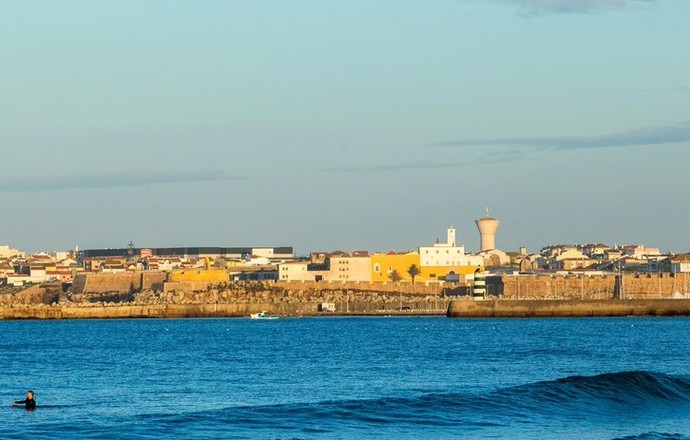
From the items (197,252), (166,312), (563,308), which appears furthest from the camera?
(197,252)

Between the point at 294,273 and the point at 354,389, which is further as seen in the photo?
the point at 294,273

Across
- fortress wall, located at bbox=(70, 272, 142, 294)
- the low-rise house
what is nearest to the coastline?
the low-rise house

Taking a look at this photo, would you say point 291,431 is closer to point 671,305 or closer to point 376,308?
point 671,305

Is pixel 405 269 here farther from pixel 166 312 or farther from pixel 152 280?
pixel 166 312

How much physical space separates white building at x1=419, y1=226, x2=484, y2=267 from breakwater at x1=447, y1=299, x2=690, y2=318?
38.2 metres

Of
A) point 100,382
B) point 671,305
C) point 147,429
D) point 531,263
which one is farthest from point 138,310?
point 147,429

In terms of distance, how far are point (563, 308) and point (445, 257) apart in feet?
135

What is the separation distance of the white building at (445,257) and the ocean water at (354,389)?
238 ft

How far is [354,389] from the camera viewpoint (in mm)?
35656

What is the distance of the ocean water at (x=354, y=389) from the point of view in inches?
1106

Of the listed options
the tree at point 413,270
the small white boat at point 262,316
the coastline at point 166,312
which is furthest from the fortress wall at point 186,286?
the tree at point 413,270

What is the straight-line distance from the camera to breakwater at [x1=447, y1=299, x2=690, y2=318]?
92.8 m

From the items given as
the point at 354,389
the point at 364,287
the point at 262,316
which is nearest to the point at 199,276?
the point at 364,287

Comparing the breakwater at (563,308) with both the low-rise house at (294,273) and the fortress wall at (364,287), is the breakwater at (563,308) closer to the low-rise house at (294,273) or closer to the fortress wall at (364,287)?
the fortress wall at (364,287)
